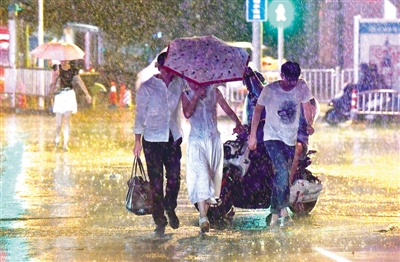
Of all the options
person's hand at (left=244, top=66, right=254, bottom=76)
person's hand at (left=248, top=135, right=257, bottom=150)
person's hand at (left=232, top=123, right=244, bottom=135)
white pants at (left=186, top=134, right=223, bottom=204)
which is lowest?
white pants at (left=186, top=134, right=223, bottom=204)

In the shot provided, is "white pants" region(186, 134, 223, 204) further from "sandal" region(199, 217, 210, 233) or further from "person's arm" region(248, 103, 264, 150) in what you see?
"person's arm" region(248, 103, 264, 150)

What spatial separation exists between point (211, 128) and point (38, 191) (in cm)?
369

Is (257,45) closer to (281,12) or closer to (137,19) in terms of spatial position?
(281,12)

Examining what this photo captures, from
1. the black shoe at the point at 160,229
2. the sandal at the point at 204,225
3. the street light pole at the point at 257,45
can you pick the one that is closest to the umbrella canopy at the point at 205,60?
the sandal at the point at 204,225

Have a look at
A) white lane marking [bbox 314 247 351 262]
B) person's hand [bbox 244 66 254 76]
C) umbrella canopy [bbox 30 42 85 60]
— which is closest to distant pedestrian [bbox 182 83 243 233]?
person's hand [bbox 244 66 254 76]

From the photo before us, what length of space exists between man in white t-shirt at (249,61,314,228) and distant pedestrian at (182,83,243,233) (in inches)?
17.7

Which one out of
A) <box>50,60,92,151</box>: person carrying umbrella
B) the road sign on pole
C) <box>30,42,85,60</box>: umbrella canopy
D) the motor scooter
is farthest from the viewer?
the road sign on pole

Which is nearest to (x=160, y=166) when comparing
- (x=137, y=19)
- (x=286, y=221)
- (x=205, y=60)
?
(x=205, y=60)

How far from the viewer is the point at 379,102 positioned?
24.7 m

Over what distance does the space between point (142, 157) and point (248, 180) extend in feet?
21.2

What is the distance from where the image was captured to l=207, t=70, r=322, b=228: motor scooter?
32.6ft

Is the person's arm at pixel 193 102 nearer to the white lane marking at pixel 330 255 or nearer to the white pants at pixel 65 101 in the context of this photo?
the white lane marking at pixel 330 255

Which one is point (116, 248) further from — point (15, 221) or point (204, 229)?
point (15, 221)

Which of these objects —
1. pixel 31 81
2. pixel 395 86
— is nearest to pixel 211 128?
pixel 395 86
